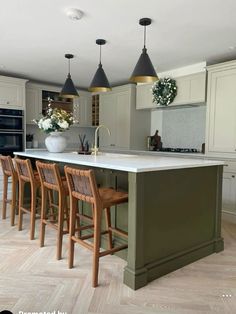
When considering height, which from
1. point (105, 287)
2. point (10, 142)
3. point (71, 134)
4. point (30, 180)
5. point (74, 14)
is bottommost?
point (105, 287)

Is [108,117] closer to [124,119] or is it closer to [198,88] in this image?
[124,119]

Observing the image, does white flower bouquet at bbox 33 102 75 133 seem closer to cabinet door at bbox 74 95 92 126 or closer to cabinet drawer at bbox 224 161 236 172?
cabinet drawer at bbox 224 161 236 172

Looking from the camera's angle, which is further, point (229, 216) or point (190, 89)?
point (190, 89)

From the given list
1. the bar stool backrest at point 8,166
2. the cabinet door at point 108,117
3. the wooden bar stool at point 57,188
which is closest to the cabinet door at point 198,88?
the cabinet door at point 108,117

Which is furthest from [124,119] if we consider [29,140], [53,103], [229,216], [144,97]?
[229,216]

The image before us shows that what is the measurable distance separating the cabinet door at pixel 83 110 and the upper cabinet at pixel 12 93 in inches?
59.2

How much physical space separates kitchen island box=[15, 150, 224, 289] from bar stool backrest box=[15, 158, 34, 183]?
20.7 inches

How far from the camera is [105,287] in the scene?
207 cm

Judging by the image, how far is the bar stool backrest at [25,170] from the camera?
3023 millimetres

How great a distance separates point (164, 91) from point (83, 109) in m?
2.55

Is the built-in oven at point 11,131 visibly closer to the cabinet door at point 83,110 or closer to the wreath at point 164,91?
the cabinet door at point 83,110

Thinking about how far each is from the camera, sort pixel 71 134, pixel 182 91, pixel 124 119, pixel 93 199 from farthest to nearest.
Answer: pixel 71 134, pixel 124 119, pixel 182 91, pixel 93 199

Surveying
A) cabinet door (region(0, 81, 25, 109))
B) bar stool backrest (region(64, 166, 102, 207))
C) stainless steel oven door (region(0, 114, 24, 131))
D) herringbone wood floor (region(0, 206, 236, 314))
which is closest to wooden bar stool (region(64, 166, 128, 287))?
bar stool backrest (region(64, 166, 102, 207))

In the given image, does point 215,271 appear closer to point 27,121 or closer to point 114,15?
point 114,15
